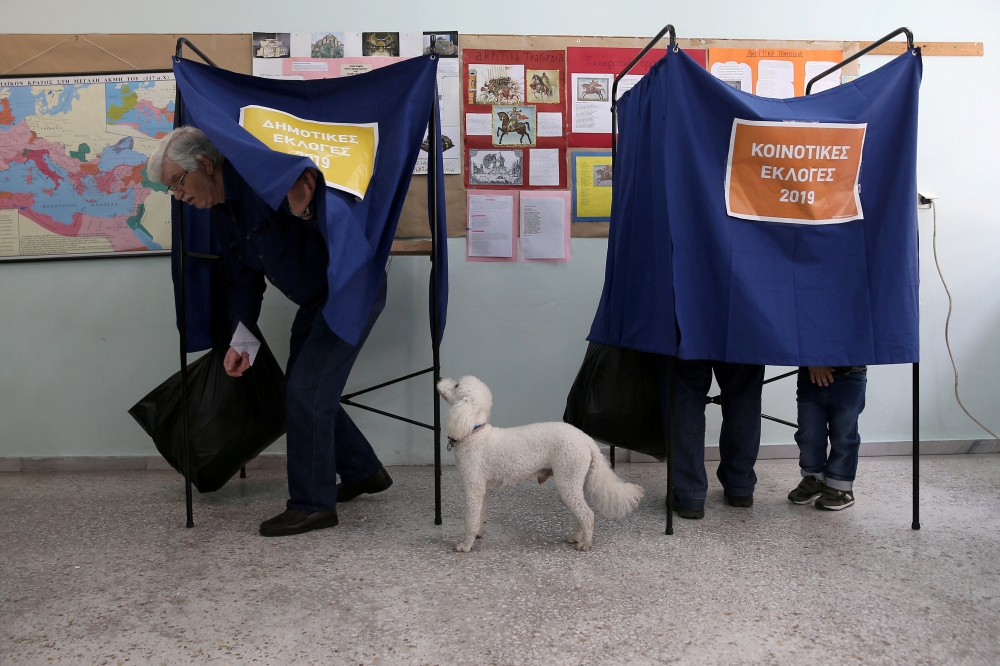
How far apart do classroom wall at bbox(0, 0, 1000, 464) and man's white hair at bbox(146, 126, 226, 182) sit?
90 cm

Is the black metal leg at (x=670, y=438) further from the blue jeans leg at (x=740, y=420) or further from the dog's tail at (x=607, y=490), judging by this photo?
the blue jeans leg at (x=740, y=420)

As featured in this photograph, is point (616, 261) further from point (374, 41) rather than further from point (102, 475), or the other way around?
point (102, 475)

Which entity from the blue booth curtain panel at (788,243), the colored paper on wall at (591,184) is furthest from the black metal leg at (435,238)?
the colored paper on wall at (591,184)

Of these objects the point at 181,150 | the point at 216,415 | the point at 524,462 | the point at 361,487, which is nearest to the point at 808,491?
the point at 524,462

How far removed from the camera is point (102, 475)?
2539 mm

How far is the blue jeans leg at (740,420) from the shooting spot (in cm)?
207

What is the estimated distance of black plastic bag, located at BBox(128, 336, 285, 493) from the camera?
2053 millimetres

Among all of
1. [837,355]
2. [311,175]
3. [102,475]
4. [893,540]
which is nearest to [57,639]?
[311,175]

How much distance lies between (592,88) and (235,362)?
179cm

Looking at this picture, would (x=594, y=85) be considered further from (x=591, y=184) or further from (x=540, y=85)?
(x=591, y=184)

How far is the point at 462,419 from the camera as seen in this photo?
1688 mm

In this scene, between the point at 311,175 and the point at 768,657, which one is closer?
the point at 768,657

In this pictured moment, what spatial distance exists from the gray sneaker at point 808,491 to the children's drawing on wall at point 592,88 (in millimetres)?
1718

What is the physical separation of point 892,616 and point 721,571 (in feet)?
1.26
